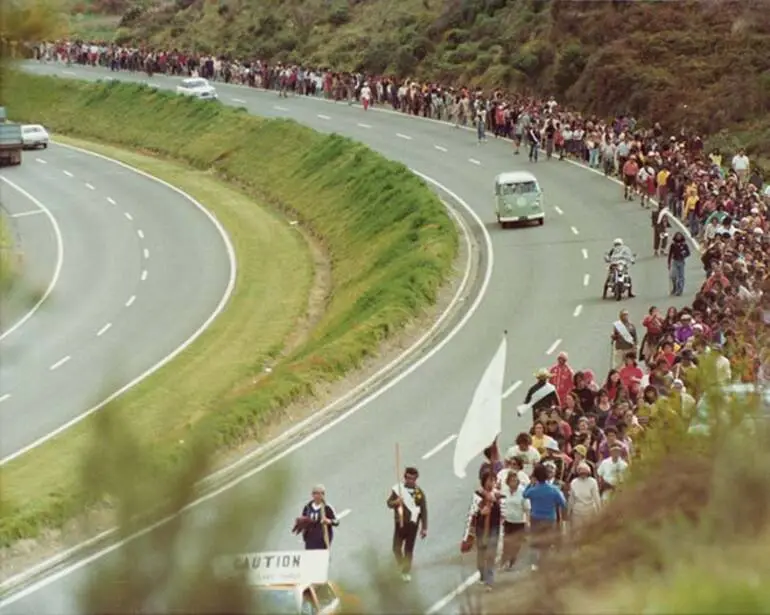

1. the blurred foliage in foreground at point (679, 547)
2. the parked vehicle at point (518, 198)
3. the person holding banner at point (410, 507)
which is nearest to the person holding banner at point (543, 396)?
the person holding banner at point (410, 507)

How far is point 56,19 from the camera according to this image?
5.11m

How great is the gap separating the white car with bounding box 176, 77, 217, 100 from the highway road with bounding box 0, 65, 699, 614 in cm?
1936

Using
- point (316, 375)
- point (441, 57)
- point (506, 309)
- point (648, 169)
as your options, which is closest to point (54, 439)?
point (316, 375)

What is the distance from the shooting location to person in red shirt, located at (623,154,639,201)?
4291 centimetres

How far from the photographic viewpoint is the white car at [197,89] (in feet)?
242

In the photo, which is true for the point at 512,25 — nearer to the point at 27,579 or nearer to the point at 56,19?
the point at 27,579

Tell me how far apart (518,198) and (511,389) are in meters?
15.1

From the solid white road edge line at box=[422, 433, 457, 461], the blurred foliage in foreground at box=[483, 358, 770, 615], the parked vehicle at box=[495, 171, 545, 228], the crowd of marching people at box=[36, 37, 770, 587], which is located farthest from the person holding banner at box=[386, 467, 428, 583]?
the parked vehicle at box=[495, 171, 545, 228]

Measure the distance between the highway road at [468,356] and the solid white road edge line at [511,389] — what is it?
0.13 feet

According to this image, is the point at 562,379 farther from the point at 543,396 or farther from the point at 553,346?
the point at 553,346

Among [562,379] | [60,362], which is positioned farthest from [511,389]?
[60,362]

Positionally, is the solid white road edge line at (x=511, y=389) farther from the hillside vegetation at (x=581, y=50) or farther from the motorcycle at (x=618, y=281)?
the hillside vegetation at (x=581, y=50)

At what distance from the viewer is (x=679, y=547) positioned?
3.88 metres

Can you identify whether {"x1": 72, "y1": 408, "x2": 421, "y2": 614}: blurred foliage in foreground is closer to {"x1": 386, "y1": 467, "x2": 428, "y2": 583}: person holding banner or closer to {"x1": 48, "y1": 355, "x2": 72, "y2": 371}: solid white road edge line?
{"x1": 386, "y1": 467, "x2": 428, "y2": 583}: person holding banner
